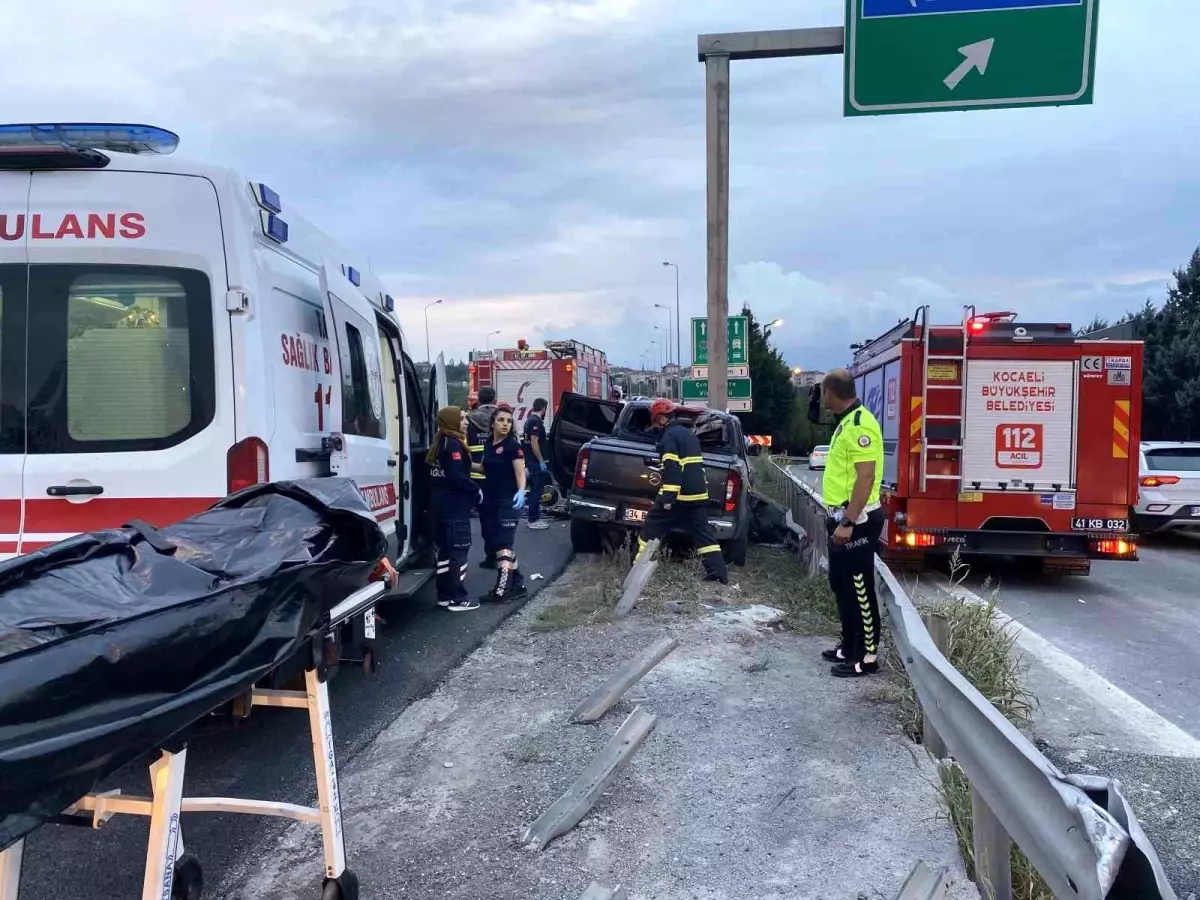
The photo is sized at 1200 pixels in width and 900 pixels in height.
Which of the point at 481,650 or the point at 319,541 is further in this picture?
the point at 481,650

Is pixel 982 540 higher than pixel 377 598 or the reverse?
the reverse

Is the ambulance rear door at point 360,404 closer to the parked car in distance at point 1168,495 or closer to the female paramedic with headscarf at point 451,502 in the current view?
the female paramedic with headscarf at point 451,502

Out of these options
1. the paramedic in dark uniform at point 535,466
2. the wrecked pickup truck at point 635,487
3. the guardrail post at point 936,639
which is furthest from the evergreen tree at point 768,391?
the guardrail post at point 936,639

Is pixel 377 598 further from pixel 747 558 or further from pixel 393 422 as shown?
pixel 747 558

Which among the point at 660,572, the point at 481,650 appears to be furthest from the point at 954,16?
the point at 481,650

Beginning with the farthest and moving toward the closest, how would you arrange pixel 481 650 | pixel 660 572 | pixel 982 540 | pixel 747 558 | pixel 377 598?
pixel 747 558 → pixel 982 540 → pixel 660 572 → pixel 481 650 → pixel 377 598

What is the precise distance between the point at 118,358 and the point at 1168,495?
41.5 ft

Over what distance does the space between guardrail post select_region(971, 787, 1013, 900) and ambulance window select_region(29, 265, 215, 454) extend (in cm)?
334

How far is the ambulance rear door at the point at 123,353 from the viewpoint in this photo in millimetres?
3916

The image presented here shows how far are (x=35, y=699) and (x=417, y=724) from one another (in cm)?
320

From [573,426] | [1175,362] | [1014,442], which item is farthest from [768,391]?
[1014,442]

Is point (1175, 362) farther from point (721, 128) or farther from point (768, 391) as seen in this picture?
point (768, 391)

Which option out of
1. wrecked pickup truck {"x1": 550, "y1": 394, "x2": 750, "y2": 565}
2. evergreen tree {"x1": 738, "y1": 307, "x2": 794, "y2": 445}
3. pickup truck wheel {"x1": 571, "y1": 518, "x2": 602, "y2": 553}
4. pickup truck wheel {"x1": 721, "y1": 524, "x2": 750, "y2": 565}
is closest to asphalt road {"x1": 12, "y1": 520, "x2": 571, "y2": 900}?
wrecked pickup truck {"x1": 550, "y1": 394, "x2": 750, "y2": 565}

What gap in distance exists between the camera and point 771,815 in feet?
12.0
